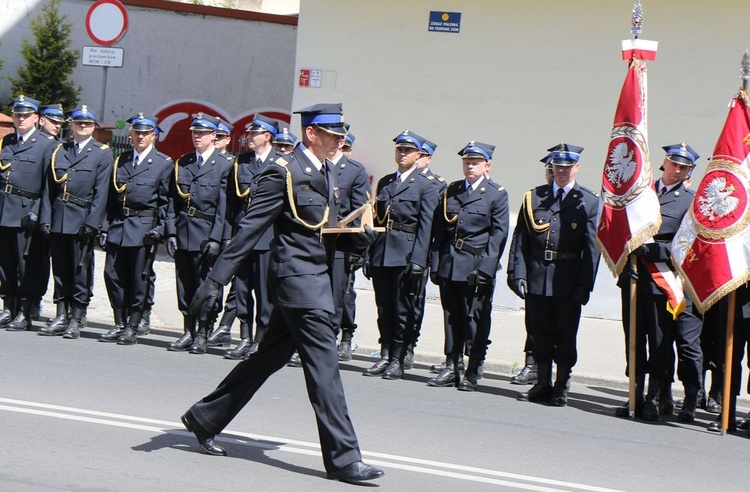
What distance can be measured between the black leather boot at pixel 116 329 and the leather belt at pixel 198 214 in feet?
3.97

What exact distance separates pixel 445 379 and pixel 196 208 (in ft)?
9.83

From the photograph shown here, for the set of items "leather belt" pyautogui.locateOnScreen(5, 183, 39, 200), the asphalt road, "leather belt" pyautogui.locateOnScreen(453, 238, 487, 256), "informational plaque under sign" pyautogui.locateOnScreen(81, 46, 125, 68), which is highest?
"informational plaque under sign" pyautogui.locateOnScreen(81, 46, 125, 68)

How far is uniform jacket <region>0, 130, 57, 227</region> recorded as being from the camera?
11.8m

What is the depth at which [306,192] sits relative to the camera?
22.6 feet

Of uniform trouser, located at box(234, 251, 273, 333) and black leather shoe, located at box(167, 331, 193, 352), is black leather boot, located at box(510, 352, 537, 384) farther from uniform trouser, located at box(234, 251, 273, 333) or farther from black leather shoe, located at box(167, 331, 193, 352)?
black leather shoe, located at box(167, 331, 193, 352)

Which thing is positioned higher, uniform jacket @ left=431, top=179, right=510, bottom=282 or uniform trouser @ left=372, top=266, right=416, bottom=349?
uniform jacket @ left=431, top=179, right=510, bottom=282

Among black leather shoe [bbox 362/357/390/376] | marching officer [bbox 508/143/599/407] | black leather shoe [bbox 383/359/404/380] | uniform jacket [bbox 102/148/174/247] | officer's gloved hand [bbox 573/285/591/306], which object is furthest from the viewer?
uniform jacket [bbox 102/148/174/247]

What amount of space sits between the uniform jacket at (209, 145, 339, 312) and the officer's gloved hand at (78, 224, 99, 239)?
4921mm

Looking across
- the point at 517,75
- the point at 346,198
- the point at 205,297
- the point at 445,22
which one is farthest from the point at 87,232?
the point at 517,75

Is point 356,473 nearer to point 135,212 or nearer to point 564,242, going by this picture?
point 564,242

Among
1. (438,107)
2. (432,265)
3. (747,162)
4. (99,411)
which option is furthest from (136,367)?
(438,107)

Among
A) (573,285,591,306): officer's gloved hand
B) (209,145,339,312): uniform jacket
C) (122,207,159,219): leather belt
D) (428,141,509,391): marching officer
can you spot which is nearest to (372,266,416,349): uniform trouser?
(428,141,509,391): marching officer

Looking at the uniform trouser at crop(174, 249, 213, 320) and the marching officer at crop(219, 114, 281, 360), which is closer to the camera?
the marching officer at crop(219, 114, 281, 360)

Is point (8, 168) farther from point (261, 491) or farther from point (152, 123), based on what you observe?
point (261, 491)
